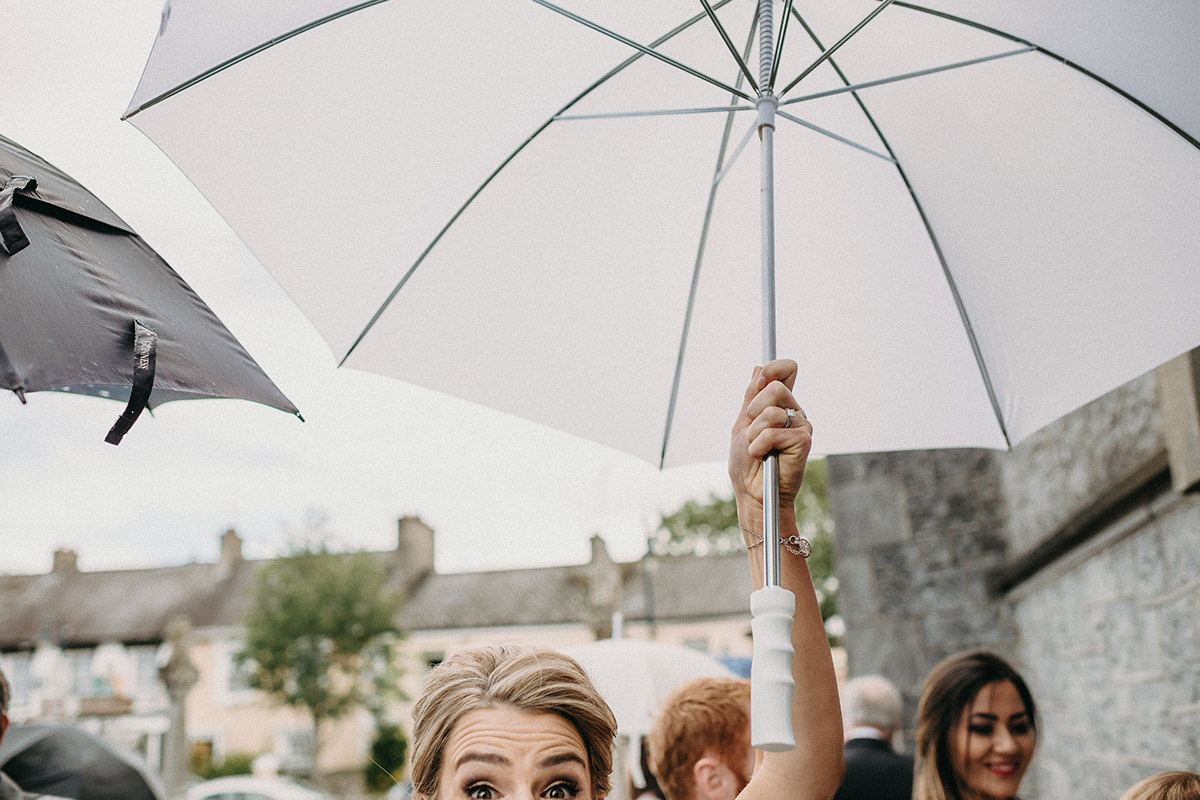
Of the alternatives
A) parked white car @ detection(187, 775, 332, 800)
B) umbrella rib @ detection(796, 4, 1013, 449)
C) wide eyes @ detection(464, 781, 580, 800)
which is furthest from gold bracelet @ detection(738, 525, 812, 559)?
parked white car @ detection(187, 775, 332, 800)

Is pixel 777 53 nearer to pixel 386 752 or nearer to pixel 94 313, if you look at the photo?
pixel 94 313

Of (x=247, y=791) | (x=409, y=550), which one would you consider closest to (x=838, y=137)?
(x=247, y=791)

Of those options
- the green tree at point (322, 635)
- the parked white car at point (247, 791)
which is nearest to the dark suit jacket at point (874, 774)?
the parked white car at point (247, 791)

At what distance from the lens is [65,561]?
43.1m

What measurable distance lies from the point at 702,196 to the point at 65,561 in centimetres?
4646

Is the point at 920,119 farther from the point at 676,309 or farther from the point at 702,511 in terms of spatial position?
the point at 702,511

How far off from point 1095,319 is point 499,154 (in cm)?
155

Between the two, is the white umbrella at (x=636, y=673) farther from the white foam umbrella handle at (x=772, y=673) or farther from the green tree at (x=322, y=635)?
the green tree at (x=322, y=635)

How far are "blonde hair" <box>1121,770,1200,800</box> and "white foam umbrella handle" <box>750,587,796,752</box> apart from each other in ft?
5.70

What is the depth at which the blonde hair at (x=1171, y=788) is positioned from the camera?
2691 millimetres

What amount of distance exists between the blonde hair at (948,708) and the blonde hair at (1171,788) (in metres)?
0.87

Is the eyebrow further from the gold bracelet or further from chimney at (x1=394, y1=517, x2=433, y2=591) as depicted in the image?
chimney at (x1=394, y1=517, x2=433, y2=591)

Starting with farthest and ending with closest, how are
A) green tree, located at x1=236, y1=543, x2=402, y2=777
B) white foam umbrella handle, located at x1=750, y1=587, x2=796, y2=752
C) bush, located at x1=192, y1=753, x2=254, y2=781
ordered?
bush, located at x1=192, y1=753, x2=254, y2=781
green tree, located at x1=236, y1=543, x2=402, y2=777
white foam umbrella handle, located at x1=750, y1=587, x2=796, y2=752

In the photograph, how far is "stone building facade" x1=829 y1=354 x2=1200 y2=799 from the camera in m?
4.75
